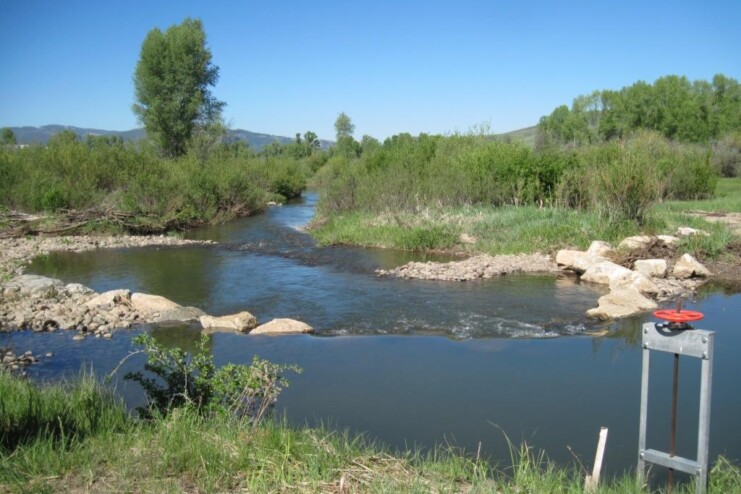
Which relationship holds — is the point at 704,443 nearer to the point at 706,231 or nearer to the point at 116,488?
the point at 116,488

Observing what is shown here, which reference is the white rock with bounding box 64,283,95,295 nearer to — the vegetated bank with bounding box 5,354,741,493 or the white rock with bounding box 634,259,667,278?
the vegetated bank with bounding box 5,354,741,493

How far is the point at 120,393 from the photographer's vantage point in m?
7.99

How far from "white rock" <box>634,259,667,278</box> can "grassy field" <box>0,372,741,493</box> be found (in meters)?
10.7

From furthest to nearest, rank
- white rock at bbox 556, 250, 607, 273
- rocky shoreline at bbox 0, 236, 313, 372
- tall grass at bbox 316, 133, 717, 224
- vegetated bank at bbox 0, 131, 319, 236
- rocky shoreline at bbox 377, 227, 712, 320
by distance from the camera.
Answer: vegetated bank at bbox 0, 131, 319, 236 → tall grass at bbox 316, 133, 717, 224 → white rock at bbox 556, 250, 607, 273 → rocky shoreline at bbox 377, 227, 712, 320 → rocky shoreline at bbox 0, 236, 313, 372

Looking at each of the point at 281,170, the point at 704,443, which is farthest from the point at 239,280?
the point at 281,170

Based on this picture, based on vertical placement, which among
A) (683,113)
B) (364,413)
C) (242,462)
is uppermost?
(683,113)

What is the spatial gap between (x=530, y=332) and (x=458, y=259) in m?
7.92

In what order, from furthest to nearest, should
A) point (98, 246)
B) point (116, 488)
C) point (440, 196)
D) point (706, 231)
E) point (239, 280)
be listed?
point (440, 196)
point (98, 246)
point (706, 231)
point (239, 280)
point (116, 488)

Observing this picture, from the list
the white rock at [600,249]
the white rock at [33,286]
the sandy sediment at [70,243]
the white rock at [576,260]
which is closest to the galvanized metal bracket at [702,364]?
the white rock at [576,260]

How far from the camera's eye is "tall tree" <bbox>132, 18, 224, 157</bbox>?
39812 millimetres

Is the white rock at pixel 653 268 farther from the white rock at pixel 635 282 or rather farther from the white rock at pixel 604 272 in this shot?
the white rock at pixel 635 282

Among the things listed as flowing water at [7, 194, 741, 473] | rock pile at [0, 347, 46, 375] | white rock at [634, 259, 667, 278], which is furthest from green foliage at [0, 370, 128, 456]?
white rock at [634, 259, 667, 278]

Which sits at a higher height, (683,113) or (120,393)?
(683,113)

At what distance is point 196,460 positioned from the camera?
4.61 metres
